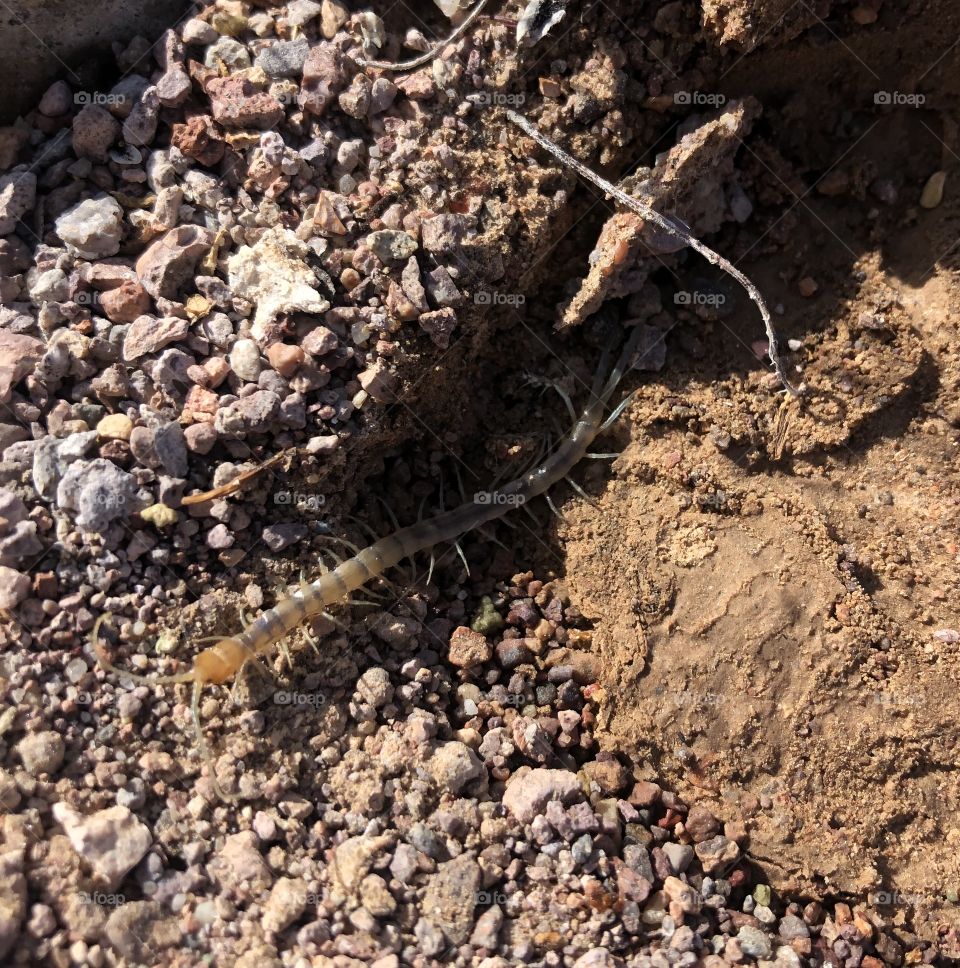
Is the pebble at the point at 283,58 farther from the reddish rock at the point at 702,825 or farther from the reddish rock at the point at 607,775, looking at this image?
the reddish rock at the point at 702,825

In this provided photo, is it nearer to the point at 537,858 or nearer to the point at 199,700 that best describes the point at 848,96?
the point at 537,858

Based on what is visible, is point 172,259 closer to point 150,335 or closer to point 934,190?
point 150,335

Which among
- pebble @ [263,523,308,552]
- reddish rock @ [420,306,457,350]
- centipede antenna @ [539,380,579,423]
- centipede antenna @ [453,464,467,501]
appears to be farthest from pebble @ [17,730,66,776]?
centipede antenna @ [539,380,579,423]

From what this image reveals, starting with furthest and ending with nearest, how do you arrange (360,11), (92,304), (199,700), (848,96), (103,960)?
(848,96), (360,11), (92,304), (199,700), (103,960)

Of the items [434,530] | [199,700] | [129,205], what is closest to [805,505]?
[434,530]

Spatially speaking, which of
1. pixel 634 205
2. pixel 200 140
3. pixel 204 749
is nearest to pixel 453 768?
pixel 204 749
